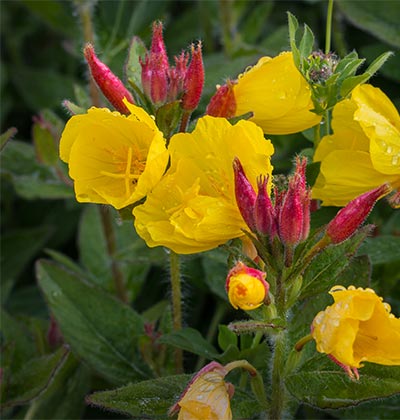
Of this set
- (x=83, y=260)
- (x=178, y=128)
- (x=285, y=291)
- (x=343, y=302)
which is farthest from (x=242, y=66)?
(x=343, y=302)

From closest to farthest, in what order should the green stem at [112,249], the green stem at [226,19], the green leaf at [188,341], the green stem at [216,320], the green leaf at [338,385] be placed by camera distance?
the green leaf at [338,385] → the green leaf at [188,341] → the green stem at [216,320] → the green stem at [112,249] → the green stem at [226,19]

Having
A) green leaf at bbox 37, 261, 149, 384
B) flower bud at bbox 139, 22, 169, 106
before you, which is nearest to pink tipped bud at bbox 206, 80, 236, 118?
flower bud at bbox 139, 22, 169, 106

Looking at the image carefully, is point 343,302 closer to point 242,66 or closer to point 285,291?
point 285,291

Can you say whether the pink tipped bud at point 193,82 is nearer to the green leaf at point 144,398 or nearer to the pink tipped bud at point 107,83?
the pink tipped bud at point 107,83

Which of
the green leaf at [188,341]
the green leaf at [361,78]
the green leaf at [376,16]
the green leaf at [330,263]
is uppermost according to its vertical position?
the green leaf at [361,78]

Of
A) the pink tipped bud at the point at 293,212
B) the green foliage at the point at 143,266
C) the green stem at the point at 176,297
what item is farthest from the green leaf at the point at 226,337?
the pink tipped bud at the point at 293,212

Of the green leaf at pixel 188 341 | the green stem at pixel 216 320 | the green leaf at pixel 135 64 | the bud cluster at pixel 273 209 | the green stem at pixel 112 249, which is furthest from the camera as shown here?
the green stem at pixel 112 249

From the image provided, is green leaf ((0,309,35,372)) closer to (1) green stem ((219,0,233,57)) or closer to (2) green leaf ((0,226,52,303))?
(2) green leaf ((0,226,52,303))
